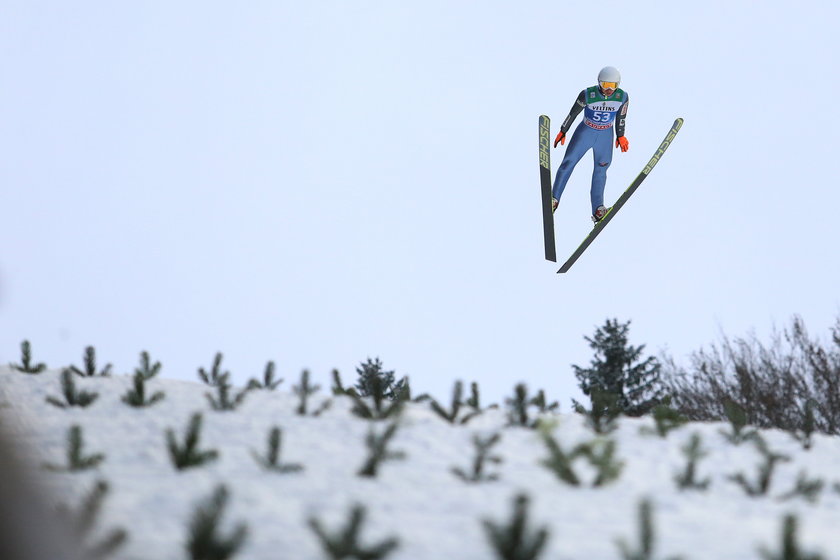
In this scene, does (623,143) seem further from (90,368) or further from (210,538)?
(210,538)

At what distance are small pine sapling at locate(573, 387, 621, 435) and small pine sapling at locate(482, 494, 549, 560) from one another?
229 cm

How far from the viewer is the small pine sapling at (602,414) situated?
202 inches

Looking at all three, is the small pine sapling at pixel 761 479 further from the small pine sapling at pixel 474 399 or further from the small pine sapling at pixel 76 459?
the small pine sapling at pixel 76 459

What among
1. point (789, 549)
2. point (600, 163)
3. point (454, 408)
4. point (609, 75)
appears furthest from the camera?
point (600, 163)

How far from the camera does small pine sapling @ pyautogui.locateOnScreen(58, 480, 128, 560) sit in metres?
2.61

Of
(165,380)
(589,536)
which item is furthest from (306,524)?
(165,380)

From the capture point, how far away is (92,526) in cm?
279

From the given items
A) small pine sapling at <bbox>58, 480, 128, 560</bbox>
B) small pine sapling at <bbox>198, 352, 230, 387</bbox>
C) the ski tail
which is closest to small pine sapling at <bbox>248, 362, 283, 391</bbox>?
small pine sapling at <bbox>198, 352, 230, 387</bbox>

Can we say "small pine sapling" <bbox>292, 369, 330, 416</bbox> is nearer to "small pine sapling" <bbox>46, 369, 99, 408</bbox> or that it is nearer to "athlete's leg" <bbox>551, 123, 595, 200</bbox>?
"small pine sapling" <bbox>46, 369, 99, 408</bbox>

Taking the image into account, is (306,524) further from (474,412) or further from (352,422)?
(474,412)

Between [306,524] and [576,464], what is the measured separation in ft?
5.41

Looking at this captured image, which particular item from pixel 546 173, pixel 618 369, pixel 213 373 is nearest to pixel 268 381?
pixel 213 373

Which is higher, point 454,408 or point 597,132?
point 597,132

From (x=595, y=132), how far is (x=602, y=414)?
723 cm
